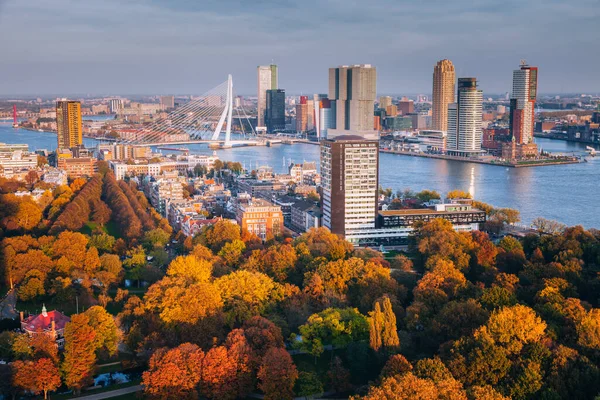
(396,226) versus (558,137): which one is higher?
(558,137)

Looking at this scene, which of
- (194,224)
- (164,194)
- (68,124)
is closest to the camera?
(194,224)

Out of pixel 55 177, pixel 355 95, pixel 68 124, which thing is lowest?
pixel 55 177

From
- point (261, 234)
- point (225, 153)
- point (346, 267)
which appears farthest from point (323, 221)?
point (225, 153)

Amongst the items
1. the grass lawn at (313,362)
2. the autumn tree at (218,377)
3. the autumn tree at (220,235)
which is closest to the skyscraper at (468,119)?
the autumn tree at (220,235)

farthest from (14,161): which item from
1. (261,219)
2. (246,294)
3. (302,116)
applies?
(302,116)

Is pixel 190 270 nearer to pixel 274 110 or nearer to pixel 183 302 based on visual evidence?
pixel 183 302

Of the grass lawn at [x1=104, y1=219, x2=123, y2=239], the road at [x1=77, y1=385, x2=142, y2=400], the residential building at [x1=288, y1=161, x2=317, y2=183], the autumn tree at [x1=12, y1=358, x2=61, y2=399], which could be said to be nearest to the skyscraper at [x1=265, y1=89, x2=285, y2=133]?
the residential building at [x1=288, y1=161, x2=317, y2=183]
